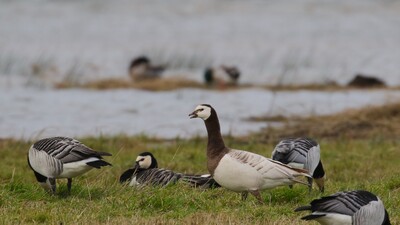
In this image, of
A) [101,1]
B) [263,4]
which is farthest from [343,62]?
[101,1]

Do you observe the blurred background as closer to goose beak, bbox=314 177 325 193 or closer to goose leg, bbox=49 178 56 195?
goose leg, bbox=49 178 56 195

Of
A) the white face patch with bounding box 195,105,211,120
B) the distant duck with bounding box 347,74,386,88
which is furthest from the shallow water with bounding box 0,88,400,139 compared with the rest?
the white face patch with bounding box 195,105,211,120

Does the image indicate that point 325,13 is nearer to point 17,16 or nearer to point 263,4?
point 263,4

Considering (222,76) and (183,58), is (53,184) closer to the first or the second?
(222,76)

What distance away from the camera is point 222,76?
73.7 ft

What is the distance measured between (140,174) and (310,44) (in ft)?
69.0

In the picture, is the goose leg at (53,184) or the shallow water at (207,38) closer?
the goose leg at (53,184)

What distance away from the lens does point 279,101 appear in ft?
62.8

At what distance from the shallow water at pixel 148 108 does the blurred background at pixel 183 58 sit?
0.08 ft

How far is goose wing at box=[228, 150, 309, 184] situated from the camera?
8.47m

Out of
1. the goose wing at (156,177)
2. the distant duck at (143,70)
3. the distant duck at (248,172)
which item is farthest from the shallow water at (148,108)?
the distant duck at (248,172)

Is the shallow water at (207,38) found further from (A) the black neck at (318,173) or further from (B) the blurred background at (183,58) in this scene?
(A) the black neck at (318,173)

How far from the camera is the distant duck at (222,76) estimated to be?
22.2m

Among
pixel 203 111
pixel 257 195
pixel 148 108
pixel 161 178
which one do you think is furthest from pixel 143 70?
pixel 257 195
